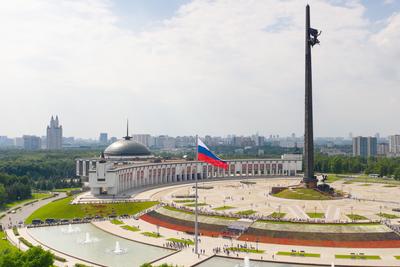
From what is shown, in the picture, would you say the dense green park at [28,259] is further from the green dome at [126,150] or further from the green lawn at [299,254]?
the green dome at [126,150]

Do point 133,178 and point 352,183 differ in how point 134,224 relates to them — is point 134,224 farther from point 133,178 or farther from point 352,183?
point 352,183

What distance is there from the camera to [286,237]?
50.8 metres

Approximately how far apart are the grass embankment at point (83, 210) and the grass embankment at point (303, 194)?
957 inches

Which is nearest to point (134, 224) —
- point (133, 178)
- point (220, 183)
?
point (133, 178)

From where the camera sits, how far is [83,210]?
69562 mm

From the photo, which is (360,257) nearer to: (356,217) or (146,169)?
(356,217)

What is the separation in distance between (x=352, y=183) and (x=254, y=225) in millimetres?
58455

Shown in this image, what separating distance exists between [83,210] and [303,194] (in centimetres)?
3868

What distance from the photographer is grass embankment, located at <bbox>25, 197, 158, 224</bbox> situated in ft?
221

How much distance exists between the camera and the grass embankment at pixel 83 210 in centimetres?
6725

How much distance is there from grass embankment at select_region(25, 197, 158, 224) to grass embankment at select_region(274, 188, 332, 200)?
79.7 feet

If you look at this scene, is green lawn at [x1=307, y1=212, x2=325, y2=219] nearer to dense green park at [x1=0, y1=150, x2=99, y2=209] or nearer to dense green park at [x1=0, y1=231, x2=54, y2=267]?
dense green park at [x1=0, y1=231, x2=54, y2=267]

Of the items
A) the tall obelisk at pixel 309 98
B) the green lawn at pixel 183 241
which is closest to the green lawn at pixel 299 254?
the green lawn at pixel 183 241

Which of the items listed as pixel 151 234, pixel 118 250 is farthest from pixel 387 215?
pixel 118 250
